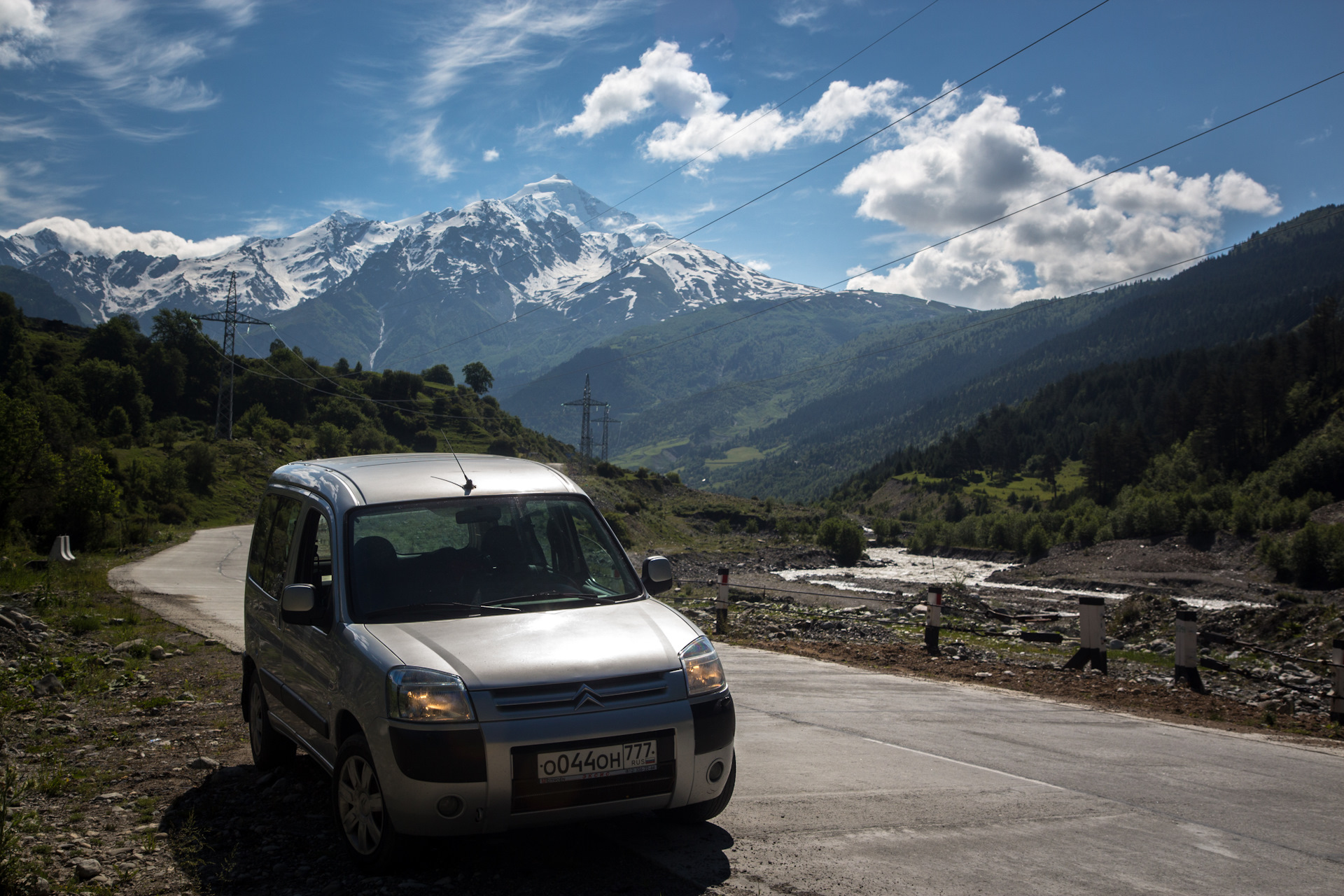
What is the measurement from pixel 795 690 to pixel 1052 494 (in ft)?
435

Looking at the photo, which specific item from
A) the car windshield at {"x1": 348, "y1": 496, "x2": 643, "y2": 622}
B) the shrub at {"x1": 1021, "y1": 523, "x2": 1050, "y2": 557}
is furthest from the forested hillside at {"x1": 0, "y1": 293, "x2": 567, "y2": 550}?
the shrub at {"x1": 1021, "y1": 523, "x2": 1050, "y2": 557}

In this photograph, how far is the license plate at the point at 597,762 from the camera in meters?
4.24

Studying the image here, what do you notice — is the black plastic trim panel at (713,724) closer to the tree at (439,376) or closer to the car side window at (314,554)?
the car side window at (314,554)

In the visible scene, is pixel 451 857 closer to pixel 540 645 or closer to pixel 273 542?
pixel 540 645

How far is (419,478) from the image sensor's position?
19.3 ft

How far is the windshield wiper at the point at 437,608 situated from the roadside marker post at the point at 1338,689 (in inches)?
443

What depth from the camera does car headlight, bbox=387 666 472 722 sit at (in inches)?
167

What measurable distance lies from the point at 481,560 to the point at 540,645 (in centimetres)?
113

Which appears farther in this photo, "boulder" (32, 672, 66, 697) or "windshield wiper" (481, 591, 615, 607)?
"boulder" (32, 672, 66, 697)

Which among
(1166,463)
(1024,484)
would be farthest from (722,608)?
(1024,484)

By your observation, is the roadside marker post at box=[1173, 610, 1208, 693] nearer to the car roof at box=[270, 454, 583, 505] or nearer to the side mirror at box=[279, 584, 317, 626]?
the car roof at box=[270, 454, 583, 505]

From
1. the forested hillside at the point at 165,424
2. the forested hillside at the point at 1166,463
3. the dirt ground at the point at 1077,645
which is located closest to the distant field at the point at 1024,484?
the forested hillside at the point at 1166,463

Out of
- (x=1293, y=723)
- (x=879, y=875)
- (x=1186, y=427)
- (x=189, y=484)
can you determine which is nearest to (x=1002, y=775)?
(x=879, y=875)

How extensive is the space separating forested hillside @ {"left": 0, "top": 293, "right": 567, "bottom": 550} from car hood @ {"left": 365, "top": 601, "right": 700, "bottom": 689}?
3544cm
